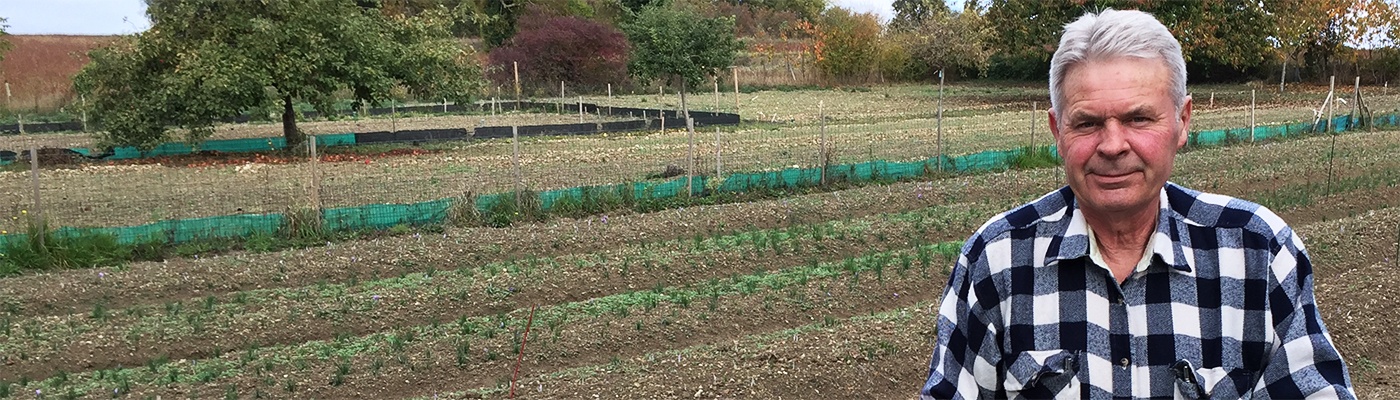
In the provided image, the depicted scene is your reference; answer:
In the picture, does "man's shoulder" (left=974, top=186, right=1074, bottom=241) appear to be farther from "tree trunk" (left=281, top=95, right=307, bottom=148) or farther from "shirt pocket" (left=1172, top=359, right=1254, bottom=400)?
"tree trunk" (left=281, top=95, right=307, bottom=148)

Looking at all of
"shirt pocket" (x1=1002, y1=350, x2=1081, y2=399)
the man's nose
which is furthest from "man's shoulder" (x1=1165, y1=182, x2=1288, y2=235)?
"shirt pocket" (x1=1002, y1=350, x2=1081, y2=399)

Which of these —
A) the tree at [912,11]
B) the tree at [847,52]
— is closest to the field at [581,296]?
the tree at [847,52]

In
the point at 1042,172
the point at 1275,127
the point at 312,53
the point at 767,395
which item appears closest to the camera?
the point at 767,395

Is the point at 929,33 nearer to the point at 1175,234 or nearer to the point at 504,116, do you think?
the point at 504,116

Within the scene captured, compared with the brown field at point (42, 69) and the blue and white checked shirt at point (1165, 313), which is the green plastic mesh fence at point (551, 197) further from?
the brown field at point (42, 69)

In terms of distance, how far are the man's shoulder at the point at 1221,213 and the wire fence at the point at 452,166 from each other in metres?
9.57

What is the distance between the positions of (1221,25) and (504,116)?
19.4 metres

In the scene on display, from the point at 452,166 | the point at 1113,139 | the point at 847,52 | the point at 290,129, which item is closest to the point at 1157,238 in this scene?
the point at 1113,139

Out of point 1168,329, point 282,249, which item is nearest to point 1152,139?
point 1168,329

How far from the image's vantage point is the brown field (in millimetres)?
30891

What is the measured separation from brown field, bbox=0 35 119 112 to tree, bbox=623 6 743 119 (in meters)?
11.3

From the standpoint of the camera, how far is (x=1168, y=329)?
5.61 feet

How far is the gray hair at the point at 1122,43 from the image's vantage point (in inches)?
65.6

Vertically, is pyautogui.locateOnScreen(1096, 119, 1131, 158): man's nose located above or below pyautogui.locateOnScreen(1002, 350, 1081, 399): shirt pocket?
above
